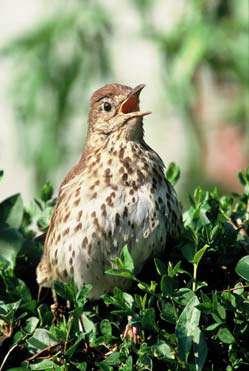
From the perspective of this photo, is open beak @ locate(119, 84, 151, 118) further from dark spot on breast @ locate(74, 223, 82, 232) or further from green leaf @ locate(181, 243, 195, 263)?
green leaf @ locate(181, 243, 195, 263)

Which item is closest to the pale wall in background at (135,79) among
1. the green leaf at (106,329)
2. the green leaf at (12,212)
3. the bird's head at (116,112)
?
the bird's head at (116,112)

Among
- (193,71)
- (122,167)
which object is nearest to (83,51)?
(193,71)

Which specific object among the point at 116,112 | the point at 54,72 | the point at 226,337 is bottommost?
the point at 226,337

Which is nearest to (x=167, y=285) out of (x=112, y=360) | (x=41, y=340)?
(x=112, y=360)

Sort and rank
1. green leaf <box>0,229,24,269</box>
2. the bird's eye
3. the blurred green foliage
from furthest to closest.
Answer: the blurred green foliage → the bird's eye → green leaf <box>0,229,24,269</box>

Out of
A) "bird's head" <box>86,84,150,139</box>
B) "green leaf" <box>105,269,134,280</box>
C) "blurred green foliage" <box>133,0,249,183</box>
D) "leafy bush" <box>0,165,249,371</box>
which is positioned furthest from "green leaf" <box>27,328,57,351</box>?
"blurred green foliage" <box>133,0,249,183</box>

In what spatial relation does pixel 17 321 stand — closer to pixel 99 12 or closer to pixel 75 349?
pixel 75 349

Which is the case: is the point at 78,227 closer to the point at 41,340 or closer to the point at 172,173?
the point at 172,173
